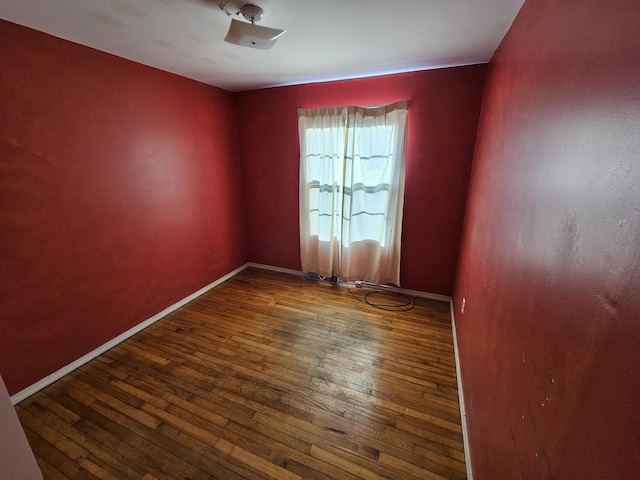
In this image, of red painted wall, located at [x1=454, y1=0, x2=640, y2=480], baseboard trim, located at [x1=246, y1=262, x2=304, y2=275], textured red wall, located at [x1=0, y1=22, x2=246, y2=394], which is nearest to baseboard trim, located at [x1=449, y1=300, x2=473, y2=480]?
red painted wall, located at [x1=454, y1=0, x2=640, y2=480]

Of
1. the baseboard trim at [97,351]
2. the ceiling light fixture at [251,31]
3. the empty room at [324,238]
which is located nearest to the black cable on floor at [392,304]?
the empty room at [324,238]

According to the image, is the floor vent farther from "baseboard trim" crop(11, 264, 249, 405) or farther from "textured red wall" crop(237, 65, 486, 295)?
"baseboard trim" crop(11, 264, 249, 405)

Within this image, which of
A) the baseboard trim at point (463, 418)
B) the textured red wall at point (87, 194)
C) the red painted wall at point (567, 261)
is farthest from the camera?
the textured red wall at point (87, 194)

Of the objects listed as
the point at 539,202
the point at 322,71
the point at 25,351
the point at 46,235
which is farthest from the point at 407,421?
the point at 322,71

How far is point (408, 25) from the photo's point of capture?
154 cm

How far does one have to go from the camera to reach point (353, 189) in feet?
9.32

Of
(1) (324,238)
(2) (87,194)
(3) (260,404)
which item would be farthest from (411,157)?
(2) (87,194)

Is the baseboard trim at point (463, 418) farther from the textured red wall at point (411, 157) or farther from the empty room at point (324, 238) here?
the textured red wall at point (411, 157)

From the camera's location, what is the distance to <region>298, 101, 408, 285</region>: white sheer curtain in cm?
261

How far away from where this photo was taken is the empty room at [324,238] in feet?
2.03

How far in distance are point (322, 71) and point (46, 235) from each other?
99.3 inches

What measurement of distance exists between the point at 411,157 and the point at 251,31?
1.82 m

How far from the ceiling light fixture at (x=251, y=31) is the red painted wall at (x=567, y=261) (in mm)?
1222

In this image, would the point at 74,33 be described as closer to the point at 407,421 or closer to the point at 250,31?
the point at 250,31
